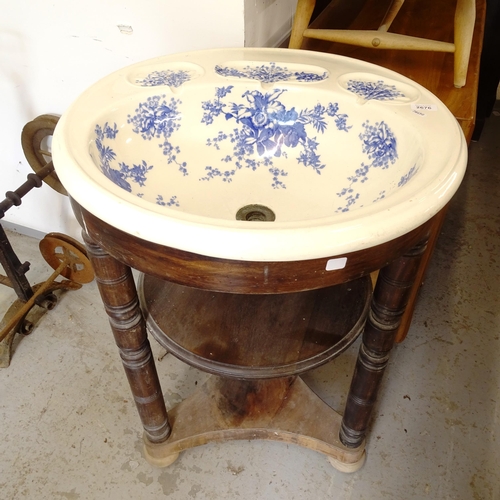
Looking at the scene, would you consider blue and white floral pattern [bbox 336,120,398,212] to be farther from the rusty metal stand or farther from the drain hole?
the rusty metal stand

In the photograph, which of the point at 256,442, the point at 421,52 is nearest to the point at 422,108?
the point at 421,52

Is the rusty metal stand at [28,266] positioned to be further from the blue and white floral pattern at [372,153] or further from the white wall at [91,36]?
the blue and white floral pattern at [372,153]

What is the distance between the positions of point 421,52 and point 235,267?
0.80 metres

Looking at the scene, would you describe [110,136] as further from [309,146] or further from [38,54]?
[38,54]

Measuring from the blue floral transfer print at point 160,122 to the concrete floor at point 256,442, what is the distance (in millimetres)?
652

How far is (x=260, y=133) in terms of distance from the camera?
28.4 inches

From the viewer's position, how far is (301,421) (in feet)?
3.16

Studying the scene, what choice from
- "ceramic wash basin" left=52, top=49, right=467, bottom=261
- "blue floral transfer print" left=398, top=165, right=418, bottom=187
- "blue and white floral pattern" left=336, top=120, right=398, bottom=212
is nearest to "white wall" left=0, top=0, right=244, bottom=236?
"ceramic wash basin" left=52, top=49, right=467, bottom=261

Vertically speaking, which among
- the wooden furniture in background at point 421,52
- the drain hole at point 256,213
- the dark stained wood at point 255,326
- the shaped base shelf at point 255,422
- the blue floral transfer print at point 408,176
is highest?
the blue floral transfer print at point 408,176

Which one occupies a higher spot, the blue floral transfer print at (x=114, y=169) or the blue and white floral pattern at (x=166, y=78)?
the blue and white floral pattern at (x=166, y=78)

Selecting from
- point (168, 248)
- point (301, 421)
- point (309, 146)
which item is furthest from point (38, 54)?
point (301, 421)

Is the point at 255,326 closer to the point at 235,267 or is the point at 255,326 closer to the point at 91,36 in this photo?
the point at 235,267

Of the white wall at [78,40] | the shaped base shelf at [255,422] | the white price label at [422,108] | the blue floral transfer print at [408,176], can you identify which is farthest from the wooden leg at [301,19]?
the shaped base shelf at [255,422]

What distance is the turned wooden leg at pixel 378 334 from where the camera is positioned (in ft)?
2.03
